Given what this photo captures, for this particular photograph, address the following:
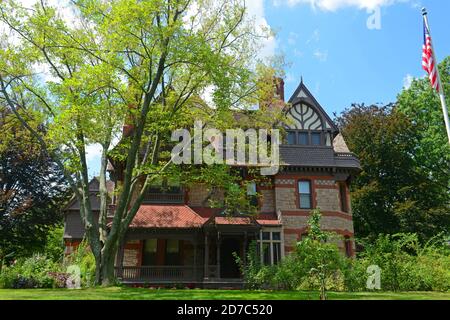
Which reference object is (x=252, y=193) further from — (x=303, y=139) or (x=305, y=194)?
(x=303, y=139)

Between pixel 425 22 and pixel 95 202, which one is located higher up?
pixel 425 22

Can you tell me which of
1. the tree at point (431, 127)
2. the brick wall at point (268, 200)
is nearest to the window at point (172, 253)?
the brick wall at point (268, 200)

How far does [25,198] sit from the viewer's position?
2927cm

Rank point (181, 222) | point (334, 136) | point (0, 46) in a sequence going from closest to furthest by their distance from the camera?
point (0, 46), point (181, 222), point (334, 136)

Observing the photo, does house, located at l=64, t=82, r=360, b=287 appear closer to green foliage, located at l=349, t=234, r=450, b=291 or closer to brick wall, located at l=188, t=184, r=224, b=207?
brick wall, located at l=188, t=184, r=224, b=207

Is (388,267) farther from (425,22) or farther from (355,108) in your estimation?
(355,108)

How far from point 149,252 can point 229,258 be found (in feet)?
15.9

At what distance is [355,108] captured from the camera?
1539 inches

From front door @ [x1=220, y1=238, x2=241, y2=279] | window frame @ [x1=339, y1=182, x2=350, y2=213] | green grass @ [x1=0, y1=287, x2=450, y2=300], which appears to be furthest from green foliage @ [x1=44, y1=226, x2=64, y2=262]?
green grass @ [x1=0, y1=287, x2=450, y2=300]

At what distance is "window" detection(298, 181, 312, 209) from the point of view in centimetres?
2578

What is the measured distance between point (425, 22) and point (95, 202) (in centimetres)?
2586

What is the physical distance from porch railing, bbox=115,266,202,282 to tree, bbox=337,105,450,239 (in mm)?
16873

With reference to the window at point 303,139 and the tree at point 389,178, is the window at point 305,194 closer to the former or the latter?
the window at point 303,139
